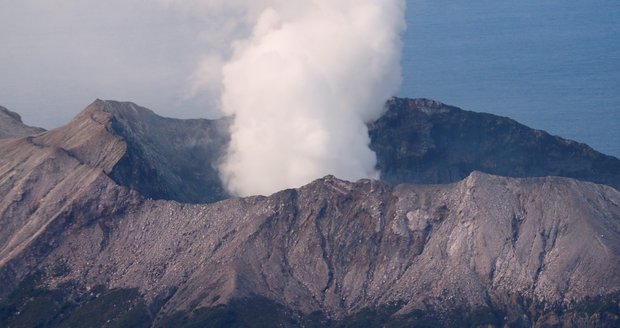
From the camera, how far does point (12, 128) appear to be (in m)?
167

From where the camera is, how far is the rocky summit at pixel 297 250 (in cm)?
13325

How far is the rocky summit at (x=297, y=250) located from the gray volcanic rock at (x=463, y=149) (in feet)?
69.8

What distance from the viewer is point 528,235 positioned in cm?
13775

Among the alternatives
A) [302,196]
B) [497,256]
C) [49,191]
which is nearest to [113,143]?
[49,191]

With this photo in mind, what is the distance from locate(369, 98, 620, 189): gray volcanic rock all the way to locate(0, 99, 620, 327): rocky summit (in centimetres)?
2127

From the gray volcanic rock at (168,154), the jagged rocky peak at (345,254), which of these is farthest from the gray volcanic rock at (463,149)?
the jagged rocky peak at (345,254)

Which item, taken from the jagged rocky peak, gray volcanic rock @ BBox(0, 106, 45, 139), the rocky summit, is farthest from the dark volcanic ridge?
the jagged rocky peak

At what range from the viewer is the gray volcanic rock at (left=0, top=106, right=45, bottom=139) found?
165 metres

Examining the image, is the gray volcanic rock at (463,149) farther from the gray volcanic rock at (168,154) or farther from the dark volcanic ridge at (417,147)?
the gray volcanic rock at (168,154)

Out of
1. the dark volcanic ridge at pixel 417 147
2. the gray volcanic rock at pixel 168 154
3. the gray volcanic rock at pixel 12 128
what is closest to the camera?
the gray volcanic rock at pixel 168 154

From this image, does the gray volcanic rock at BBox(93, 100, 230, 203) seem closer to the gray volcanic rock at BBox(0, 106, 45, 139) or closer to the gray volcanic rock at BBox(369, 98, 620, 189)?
the gray volcanic rock at BBox(0, 106, 45, 139)

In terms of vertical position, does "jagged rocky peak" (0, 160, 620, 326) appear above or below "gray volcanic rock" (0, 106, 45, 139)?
below

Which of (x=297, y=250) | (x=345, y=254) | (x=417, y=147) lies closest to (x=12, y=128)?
(x=417, y=147)

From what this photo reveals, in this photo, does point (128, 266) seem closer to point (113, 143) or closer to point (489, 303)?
point (113, 143)
